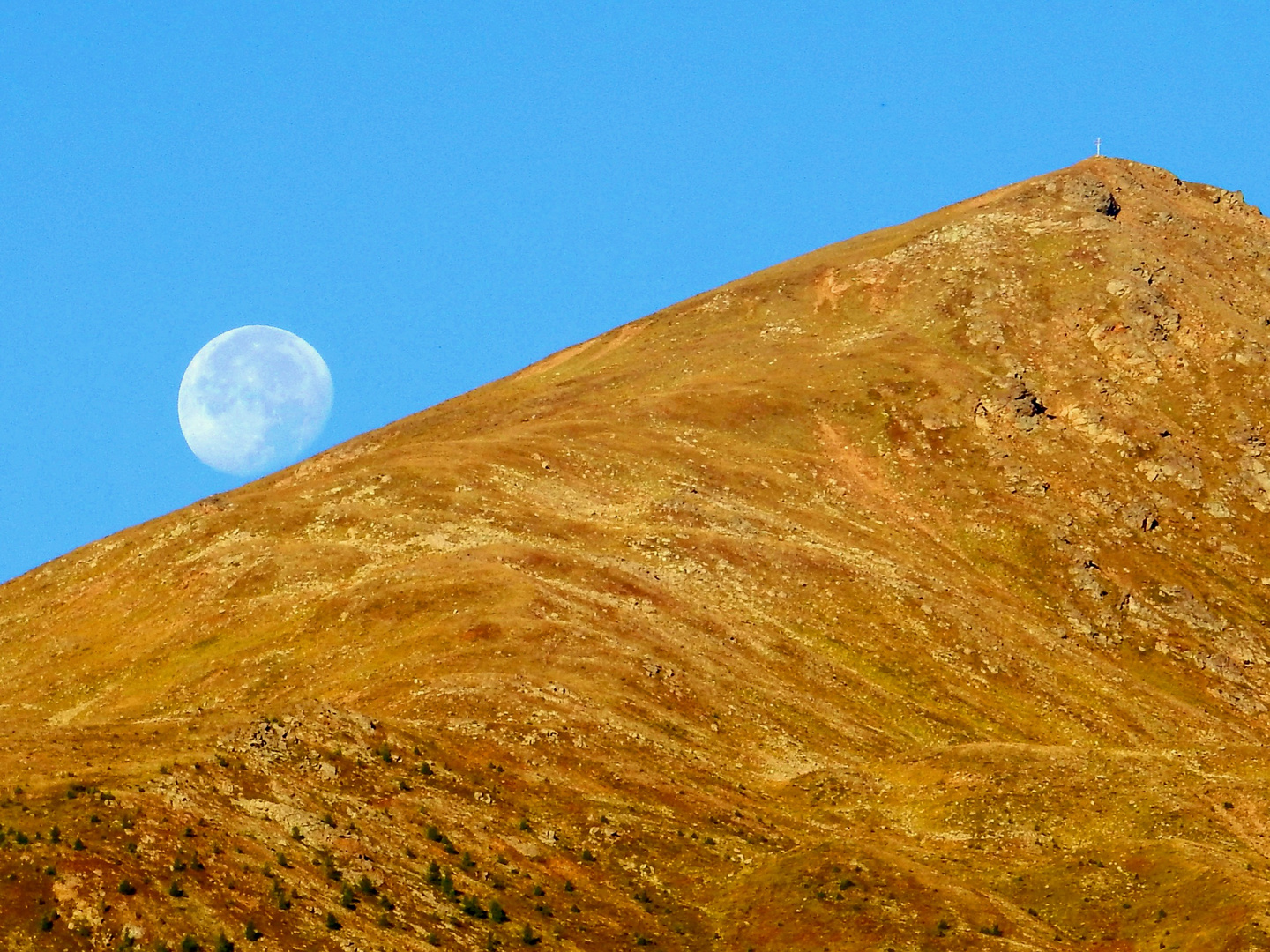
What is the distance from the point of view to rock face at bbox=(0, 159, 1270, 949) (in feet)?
157

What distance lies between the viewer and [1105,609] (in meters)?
98.1

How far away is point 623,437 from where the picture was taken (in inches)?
4129

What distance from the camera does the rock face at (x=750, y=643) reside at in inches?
1885

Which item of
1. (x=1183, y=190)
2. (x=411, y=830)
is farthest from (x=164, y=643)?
(x=1183, y=190)

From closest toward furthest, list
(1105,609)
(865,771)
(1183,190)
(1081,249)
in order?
(865,771), (1105,609), (1081,249), (1183,190)

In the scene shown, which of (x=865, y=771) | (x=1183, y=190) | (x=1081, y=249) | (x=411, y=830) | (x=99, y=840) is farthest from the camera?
(x=1183, y=190)

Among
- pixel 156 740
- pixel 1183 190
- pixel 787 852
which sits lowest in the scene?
pixel 787 852

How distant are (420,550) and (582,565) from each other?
361 inches

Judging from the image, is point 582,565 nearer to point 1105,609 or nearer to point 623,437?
point 623,437

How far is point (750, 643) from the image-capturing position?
79812 millimetres

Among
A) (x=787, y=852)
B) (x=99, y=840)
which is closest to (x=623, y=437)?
(x=787, y=852)

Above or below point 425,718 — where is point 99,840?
below

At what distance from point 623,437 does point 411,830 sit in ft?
188

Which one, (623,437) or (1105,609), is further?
(623,437)
